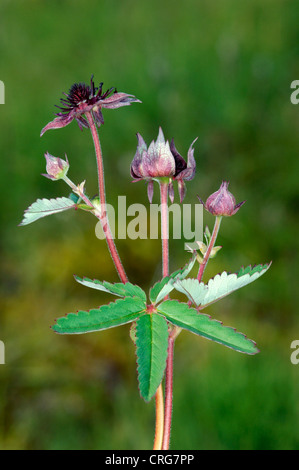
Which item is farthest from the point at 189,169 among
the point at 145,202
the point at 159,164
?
the point at 145,202

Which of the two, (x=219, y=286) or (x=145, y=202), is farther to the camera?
(x=145, y=202)

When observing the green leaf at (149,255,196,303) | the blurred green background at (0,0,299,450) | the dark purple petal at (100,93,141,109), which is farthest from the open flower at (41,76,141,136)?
the blurred green background at (0,0,299,450)

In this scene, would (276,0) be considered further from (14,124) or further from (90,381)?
(90,381)

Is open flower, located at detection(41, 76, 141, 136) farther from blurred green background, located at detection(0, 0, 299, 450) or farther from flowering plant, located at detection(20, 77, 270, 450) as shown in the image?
blurred green background, located at detection(0, 0, 299, 450)

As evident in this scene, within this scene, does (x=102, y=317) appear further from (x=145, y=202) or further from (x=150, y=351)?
(x=145, y=202)

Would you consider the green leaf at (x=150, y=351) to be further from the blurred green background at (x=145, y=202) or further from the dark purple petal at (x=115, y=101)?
the blurred green background at (x=145, y=202)
